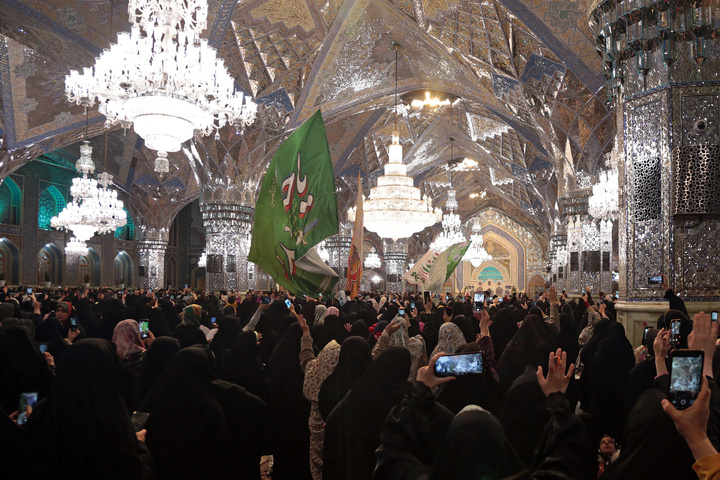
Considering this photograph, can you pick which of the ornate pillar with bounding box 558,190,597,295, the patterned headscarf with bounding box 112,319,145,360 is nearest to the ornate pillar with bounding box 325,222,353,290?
the ornate pillar with bounding box 558,190,597,295

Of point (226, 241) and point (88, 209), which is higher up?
point (88, 209)

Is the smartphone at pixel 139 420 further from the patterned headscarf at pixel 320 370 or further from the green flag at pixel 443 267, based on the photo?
the green flag at pixel 443 267

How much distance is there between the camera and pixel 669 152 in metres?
4.82

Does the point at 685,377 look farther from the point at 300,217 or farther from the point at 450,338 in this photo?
the point at 300,217

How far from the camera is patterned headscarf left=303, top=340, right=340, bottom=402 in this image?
3.00 meters

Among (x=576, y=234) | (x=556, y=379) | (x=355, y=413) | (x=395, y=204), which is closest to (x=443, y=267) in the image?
(x=395, y=204)

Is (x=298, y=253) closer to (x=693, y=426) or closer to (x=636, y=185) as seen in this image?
(x=693, y=426)

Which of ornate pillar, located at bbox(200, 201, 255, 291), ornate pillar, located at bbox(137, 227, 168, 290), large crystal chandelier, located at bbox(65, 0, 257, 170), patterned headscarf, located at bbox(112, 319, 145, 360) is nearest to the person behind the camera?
patterned headscarf, located at bbox(112, 319, 145, 360)

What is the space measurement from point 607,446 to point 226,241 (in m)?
11.7

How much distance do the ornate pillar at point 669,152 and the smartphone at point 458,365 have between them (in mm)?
3718

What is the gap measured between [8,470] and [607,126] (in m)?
10.3

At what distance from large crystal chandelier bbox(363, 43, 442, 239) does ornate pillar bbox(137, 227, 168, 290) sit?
11.8 m

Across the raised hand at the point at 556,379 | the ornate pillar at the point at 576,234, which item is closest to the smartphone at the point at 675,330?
the raised hand at the point at 556,379

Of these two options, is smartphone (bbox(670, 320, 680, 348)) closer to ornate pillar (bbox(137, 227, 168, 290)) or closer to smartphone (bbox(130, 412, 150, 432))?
→ smartphone (bbox(130, 412, 150, 432))
